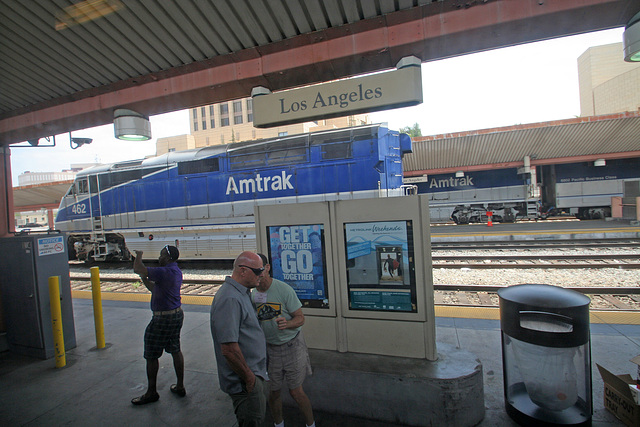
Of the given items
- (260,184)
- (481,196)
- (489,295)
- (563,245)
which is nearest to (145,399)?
(489,295)

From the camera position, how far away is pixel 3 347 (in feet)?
18.6

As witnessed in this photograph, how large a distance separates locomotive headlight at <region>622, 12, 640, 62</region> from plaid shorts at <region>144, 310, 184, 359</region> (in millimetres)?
5648

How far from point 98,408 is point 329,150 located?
892cm

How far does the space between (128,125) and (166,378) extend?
150 inches

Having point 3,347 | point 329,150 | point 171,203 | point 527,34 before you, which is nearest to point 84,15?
point 527,34

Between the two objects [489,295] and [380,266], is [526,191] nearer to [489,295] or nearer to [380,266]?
[489,295]

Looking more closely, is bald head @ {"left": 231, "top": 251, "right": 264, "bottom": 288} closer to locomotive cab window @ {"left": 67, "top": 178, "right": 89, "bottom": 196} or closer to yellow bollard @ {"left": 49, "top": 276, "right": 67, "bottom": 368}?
yellow bollard @ {"left": 49, "top": 276, "right": 67, "bottom": 368}

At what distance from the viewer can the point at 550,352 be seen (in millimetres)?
3061

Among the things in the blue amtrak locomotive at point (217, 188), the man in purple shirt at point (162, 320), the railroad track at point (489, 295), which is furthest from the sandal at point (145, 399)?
the blue amtrak locomotive at point (217, 188)

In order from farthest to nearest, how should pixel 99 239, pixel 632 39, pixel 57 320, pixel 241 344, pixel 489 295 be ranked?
pixel 99 239, pixel 489 295, pixel 57 320, pixel 632 39, pixel 241 344

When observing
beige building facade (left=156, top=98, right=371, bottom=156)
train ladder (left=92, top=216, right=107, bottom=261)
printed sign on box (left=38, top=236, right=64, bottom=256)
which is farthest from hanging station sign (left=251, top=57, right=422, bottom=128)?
beige building facade (left=156, top=98, right=371, bottom=156)

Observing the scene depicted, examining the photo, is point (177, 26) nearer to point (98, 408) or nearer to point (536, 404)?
point (98, 408)

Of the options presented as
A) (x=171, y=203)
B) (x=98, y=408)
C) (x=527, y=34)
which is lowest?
(x=98, y=408)

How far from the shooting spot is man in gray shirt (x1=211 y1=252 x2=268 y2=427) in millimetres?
2557
